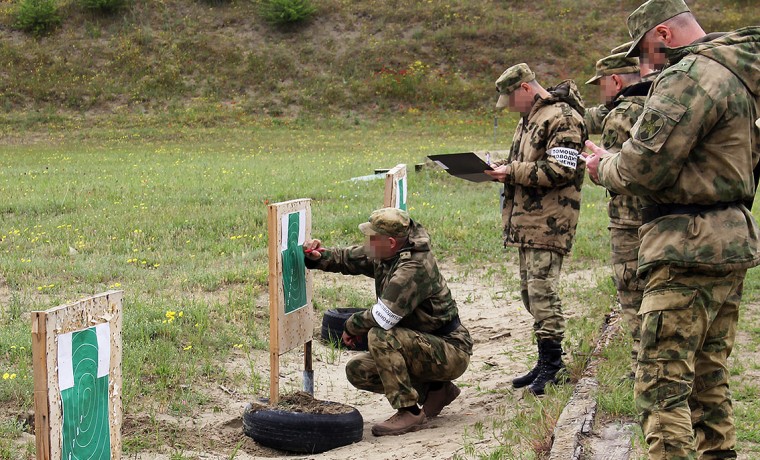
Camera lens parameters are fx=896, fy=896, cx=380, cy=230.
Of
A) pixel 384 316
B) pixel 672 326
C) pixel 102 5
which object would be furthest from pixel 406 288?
pixel 102 5

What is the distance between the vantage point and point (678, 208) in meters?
3.71

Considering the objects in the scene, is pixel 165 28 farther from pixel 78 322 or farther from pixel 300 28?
pixel 78 322

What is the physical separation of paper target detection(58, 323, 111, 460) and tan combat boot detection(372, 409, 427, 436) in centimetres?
208

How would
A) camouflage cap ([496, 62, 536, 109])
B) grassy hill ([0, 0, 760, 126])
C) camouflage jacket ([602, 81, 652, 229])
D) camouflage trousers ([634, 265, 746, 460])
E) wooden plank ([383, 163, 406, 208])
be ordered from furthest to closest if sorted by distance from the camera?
grassy hill ([0, 0, 760, 126]) → wooden plank ([383, 163, 406, 208]) → camouflage cap ([496, 62, 536, 109]) → camouflage jacket ([602, 81, 652, 229]) → camouflage trousers ([634, 265, 746, 460])

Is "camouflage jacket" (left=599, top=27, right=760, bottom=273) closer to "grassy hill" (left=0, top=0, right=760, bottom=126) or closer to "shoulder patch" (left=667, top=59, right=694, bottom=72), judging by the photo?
"shoulder patch" (left=667, top=59, right=694, bottom=72)

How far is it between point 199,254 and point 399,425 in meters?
4.88

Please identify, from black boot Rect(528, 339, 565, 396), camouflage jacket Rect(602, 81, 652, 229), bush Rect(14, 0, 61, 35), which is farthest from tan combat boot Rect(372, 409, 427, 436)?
bush Rect(14, 0, 61, 35)

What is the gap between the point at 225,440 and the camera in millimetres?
5484

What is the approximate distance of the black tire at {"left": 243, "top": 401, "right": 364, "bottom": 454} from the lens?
5328mm

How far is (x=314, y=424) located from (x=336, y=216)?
6858mm

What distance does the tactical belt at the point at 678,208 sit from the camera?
368cm

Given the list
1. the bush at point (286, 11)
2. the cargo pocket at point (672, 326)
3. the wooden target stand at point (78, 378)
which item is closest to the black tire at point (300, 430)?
the wooden target stand at point (78, 378)

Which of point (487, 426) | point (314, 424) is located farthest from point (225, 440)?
point (487, 426)

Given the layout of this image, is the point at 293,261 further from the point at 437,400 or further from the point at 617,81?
the point at 617,81
